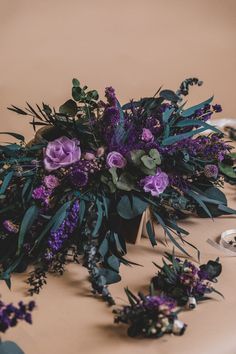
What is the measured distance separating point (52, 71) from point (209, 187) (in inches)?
35.9

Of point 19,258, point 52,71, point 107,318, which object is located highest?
point 52,71

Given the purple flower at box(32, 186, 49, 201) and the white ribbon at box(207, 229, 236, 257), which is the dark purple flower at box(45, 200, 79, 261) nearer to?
the purple flower at box(32, 186, 49, 201)

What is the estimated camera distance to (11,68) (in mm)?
2264

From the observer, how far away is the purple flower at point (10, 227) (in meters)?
1.38

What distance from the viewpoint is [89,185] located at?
1.43 m

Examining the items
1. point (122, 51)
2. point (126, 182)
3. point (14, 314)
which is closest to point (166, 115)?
point (126, 182)

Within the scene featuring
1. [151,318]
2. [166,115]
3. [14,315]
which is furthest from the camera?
[166,115]

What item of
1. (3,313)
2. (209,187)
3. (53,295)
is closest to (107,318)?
(53,295)

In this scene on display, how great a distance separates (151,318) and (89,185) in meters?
0.35

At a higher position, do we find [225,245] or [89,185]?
[89,185]

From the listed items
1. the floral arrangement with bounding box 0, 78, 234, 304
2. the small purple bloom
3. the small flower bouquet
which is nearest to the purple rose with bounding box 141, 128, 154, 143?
the floral arrangement with bounding box 0, 78, 234, 304

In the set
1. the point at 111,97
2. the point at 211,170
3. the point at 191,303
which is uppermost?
the point at 111,97

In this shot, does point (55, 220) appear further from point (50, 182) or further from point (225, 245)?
point (225, 245)

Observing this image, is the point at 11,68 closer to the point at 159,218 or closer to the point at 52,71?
the point at 52,71
